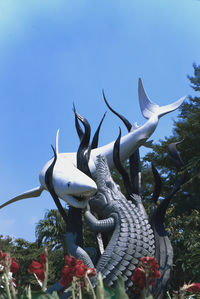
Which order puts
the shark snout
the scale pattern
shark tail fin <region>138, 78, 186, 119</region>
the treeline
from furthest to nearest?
the treeline → shark tail fin <region>138, 78, 186, 119</region> → the shark snout → the scale pattern

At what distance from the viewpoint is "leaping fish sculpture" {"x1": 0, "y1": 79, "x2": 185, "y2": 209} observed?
5.38m

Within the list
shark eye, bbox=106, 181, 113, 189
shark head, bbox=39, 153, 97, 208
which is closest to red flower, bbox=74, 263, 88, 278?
shark head, bbox=39, 153, 97, 208

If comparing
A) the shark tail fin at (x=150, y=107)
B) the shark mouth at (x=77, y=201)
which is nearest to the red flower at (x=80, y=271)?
the shark mouth at (x=77, y=201)

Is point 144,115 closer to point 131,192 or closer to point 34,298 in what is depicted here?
point 131,192

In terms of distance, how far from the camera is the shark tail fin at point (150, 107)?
280 inches

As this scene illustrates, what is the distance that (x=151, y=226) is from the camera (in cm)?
583

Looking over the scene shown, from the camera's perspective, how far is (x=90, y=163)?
6.33 metres

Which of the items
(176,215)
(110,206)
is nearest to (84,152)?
(110,206)

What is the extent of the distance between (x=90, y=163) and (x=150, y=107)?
5.79 feet

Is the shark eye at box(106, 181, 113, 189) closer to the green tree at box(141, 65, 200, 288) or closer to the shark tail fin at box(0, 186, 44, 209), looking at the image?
the shark tail fin at box(0, 186, 44, 209)

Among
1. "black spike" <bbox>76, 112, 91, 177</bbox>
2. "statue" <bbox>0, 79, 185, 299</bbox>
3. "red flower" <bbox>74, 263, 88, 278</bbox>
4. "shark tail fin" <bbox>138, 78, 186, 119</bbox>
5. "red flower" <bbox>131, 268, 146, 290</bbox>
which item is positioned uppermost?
"shark tail fin" <bbox>138, 78, 186, 119</bbox>

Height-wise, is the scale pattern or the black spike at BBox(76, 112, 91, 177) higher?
the black spike at BBox(76, 112, 91, 177)

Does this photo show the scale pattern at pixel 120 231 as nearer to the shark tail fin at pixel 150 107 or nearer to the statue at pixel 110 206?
the statue at pixel 110 206

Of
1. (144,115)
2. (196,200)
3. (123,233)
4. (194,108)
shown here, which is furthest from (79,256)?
(194,108)
